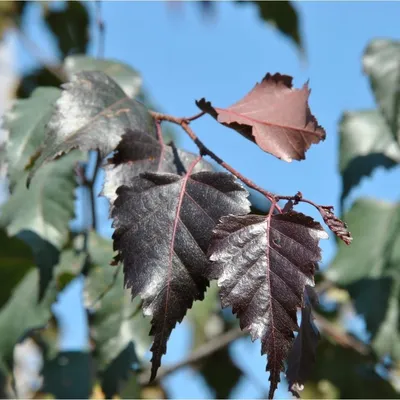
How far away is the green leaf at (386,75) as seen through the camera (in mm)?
915

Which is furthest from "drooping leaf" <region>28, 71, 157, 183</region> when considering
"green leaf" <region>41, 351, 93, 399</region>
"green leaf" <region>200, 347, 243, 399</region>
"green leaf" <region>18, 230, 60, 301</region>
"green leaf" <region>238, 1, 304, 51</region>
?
"green leaf" <region>200, 347, 243, 399</region>

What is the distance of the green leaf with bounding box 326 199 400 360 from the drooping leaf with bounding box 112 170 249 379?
569 mm

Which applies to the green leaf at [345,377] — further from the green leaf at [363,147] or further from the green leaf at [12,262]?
the green leaf at [12,262]

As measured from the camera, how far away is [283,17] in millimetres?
1406

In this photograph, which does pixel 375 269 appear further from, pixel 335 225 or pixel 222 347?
pixel 335 225

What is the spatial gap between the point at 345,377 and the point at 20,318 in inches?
25.5

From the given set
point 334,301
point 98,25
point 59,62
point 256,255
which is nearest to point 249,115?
point 256,255

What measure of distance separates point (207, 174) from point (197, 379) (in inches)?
43.8

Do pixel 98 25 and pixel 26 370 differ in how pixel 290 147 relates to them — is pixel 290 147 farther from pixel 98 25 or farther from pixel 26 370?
pixel 26 370

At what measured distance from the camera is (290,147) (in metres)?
0.58

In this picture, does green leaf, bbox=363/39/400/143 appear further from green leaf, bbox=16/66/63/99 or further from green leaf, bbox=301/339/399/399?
green leaf, bbox=16/66/63/99

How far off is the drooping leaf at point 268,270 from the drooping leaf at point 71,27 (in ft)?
3.52

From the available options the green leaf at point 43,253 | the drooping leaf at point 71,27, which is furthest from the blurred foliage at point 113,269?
the drooping leaf at point 71,27

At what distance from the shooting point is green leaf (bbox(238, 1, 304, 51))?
4.52 feet
